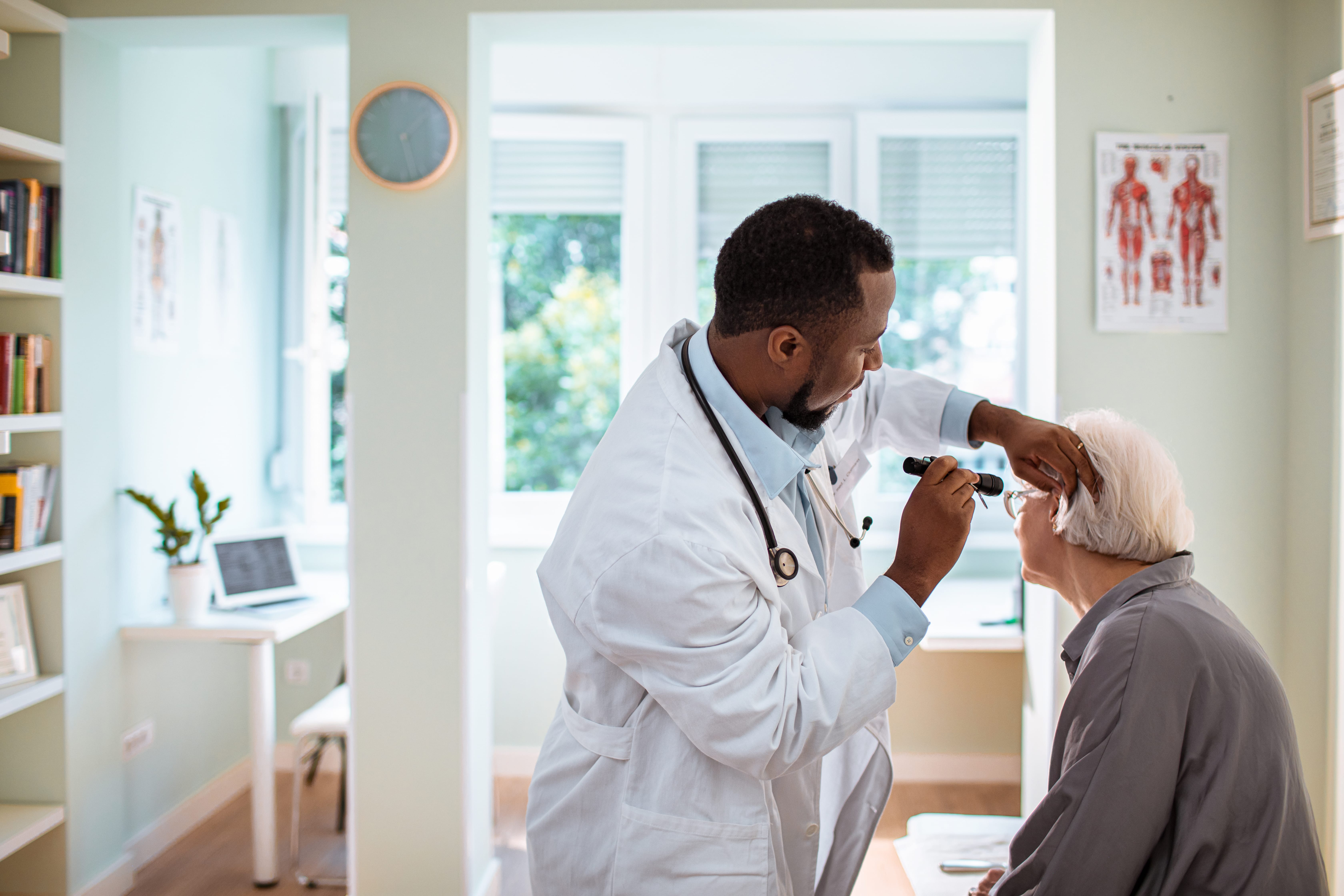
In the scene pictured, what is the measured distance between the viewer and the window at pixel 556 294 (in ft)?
11.8

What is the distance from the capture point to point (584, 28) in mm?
2357

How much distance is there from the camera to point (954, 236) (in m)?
3.54

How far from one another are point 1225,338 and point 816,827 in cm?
187

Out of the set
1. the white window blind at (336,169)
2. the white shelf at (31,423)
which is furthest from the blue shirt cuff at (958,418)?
the white window blind at (336,169)

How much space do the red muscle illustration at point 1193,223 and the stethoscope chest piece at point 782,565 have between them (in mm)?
1775

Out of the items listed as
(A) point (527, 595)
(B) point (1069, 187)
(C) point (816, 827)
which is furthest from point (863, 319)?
(A) point (527, 595)

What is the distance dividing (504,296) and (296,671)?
182cm

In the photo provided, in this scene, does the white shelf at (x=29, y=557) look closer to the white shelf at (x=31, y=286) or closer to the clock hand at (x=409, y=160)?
the white shelf at (x=31, y=286)

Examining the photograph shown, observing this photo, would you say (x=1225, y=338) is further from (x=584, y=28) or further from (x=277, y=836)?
(x=277, y=836)

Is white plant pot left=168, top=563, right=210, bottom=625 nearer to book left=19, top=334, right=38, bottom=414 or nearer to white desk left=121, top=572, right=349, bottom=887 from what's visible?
white desk left=121, top=572, right=349, bottom=887

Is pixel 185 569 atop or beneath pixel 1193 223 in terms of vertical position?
beneath

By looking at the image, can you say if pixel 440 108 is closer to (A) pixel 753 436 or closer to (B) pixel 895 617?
(A) pixel 753 436

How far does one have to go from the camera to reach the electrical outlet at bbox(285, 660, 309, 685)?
3547 mm

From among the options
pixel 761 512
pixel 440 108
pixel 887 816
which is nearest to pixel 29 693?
pixel 440 108
